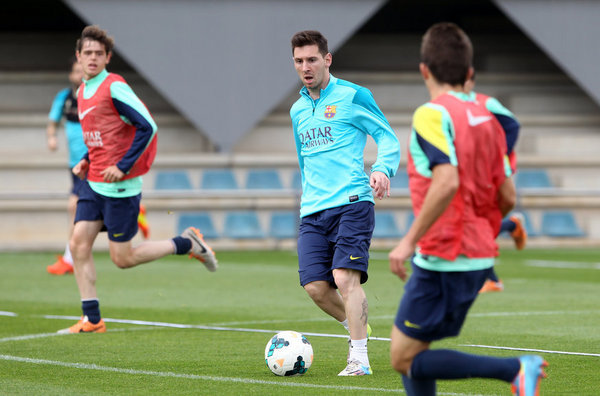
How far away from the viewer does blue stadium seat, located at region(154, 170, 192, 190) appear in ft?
73.6

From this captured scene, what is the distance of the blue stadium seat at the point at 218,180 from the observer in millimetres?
22516

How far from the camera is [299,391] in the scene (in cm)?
624

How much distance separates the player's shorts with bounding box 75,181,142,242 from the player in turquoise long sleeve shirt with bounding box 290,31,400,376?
2.22m

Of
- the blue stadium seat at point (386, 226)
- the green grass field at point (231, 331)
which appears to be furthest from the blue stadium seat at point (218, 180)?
the green grass field at point (231, 331)

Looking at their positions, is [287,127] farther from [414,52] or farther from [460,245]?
[460,245]

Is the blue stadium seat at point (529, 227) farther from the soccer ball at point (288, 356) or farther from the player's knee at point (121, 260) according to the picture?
the soccer ball at point (288, 356)

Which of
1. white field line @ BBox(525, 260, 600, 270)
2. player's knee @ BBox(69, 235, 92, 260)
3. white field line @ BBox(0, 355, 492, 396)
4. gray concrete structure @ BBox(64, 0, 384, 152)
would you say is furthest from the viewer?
gray concrete structure @ BBox(64, 0, 384, 152)

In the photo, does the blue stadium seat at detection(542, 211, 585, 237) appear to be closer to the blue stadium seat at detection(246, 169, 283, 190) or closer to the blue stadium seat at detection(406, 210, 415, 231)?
the blue stadium seat at detection(406, 210, 415, 231)

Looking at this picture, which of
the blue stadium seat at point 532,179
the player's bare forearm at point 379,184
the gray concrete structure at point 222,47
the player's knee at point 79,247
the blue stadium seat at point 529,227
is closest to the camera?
the player's bare forearm at point 379,184

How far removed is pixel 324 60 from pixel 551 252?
14349mm

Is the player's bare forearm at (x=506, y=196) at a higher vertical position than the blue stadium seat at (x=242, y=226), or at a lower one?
higher

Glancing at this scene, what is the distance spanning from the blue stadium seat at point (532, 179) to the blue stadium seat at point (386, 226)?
2871mm

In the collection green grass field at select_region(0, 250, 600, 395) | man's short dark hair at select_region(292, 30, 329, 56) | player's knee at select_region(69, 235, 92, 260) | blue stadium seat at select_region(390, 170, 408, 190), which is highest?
man's short dark hair at select_region(292, 30, 329, 56)

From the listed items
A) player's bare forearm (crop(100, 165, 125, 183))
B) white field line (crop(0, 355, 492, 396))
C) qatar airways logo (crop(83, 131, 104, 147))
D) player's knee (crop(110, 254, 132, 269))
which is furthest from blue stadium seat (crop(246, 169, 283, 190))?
white field line (crop(0, 355, 492, 396))
